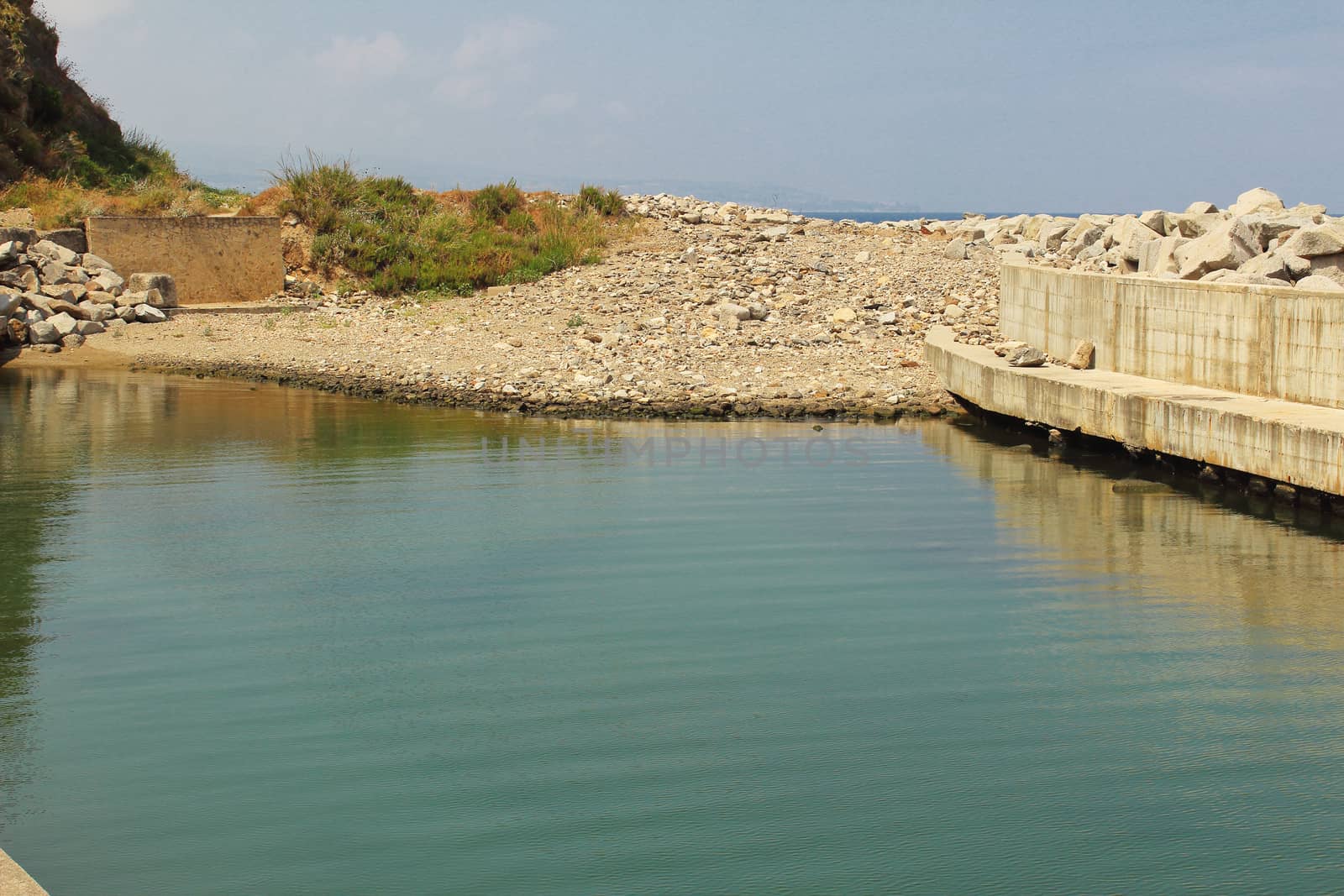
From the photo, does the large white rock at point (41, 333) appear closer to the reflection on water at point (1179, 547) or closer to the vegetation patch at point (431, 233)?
the vegetation patch at point (431, 233)

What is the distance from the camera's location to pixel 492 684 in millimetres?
7766

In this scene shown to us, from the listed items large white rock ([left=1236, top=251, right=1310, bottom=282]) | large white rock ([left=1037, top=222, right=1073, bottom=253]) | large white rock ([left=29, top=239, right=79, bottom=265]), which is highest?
large white rock ([left=1037, top=222, right=1073, bottom=253])

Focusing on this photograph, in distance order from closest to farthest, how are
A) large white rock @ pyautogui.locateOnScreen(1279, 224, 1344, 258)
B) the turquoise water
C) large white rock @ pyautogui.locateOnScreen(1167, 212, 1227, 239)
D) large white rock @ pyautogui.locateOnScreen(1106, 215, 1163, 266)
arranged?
the turquoise water, large white rock @ pyautogui.locateOnScreen(1279, 224, 1344, 258), large white rock @ pyautogui.locateOnScreen(1106, 215, 1163, 266), large white rock @ pyautogui.locateOnScreen(1167, 212, 1227, 239)

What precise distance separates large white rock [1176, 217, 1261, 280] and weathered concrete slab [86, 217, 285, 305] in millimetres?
17351

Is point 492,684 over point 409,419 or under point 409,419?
under

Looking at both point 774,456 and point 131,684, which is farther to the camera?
point 774,456

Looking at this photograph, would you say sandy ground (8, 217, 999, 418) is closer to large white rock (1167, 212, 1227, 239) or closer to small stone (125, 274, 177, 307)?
small stone (125, 274, 177, 307)

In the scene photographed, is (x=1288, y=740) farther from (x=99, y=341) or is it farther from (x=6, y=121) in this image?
(x=6, y=121)

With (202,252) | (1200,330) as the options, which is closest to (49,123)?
(202,252)

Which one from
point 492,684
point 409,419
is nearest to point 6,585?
point 492,684

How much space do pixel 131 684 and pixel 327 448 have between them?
8096mm

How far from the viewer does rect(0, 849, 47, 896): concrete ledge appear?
4449mm

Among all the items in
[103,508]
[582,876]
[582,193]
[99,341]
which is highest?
[582,193]

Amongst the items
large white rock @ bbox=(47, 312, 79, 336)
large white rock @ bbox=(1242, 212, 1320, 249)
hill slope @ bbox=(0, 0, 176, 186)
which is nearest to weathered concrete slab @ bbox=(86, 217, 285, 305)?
large white rock @ bbox=(47, 312, 79, 336)
